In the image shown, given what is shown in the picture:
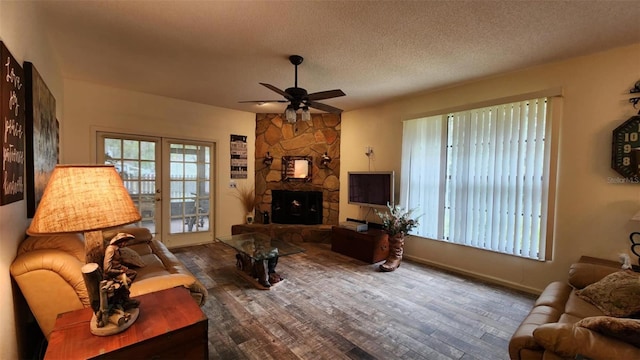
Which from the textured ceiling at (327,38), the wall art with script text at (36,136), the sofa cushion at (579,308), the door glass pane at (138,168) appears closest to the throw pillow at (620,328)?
the sofa cushion at (579,308)

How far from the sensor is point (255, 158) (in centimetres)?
563

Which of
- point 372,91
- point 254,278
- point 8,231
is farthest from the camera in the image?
point 372,91

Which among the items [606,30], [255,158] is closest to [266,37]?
[606,30]

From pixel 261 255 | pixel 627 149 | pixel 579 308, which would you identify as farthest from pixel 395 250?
pixel 627 149

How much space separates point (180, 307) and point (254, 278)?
6.17 ft

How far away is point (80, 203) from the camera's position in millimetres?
1186

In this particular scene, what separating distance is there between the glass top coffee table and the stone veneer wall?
75.5 inches

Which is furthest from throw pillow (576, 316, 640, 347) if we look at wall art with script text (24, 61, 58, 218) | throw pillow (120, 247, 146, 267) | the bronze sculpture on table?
wall art with script text (24, 61, 58, 218)

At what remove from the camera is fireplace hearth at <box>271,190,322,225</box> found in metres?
5.38

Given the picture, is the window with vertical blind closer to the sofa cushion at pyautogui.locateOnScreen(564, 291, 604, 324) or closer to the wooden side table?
the sofa cushion at pyautogui.locateOnScreen(564, 291, 604, 324)

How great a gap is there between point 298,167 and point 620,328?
4.70 m

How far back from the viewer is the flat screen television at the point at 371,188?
14.1ft

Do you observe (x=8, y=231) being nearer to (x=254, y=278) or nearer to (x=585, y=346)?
(x=254, y=278)

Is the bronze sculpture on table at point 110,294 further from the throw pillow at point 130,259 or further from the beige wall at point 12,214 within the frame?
the throw pillow at point 130,259
